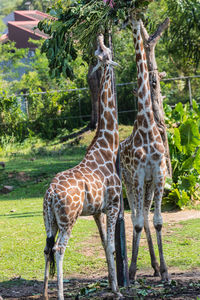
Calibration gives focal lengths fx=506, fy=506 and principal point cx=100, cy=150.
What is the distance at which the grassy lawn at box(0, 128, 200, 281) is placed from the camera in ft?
25.0

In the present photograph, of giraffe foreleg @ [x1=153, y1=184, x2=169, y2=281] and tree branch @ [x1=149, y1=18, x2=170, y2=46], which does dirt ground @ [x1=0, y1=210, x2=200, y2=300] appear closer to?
giraffe foreleg @ [x1=153, y1=184, x2=169, y2=281]

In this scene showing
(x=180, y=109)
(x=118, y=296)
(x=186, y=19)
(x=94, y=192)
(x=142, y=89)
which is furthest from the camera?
(x=186, y=19)

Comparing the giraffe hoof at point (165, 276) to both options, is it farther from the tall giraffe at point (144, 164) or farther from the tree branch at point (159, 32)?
the tree branch at point (159, 32)

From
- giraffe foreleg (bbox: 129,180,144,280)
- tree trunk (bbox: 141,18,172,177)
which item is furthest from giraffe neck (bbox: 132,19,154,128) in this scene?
tree trunk (bbox: 141,18,172,177)

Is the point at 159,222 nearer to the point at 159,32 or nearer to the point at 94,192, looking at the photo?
the point at 94,192

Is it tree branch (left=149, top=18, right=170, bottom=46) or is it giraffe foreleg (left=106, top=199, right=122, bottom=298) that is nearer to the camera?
giraffe foreleg (left=106, top=199, right=122, bottom=298)

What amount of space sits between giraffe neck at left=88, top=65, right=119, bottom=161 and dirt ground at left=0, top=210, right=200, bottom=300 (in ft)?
5.45

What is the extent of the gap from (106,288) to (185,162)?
5571 millimetres

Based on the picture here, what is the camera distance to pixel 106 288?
629cm

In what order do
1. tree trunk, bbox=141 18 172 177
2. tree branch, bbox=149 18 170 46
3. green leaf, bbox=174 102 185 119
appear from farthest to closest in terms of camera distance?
green leaf, bbox=174 102 185 119, tree trunk, bbox=141 18 172 177, tree branch, bbox=149 18 170 46

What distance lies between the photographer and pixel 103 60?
6.47 meters

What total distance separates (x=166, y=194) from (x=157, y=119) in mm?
1776

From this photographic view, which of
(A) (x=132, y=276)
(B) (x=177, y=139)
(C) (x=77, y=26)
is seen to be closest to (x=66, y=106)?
(B) (x=177, y=139)

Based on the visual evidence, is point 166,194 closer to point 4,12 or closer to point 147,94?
point 147,94
